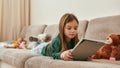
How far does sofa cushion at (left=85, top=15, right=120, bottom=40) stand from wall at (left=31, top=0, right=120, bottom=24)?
0.71 feet

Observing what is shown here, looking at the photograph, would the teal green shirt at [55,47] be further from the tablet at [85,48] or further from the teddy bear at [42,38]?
the teddy bear at [42,38]

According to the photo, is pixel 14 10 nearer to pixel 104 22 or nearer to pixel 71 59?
pixel 104 22

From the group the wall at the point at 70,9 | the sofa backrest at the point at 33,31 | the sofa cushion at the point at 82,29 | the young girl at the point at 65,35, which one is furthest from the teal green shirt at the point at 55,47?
the sofa backrest at the point at 33,31

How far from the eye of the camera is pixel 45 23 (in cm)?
328

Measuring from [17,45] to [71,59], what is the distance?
143 cm

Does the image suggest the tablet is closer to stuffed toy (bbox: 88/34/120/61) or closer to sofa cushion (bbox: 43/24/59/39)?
stuffed toy (bbox: 88/34/120/61)

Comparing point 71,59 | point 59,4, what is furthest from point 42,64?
point 59,4

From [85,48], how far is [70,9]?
1.46 meters

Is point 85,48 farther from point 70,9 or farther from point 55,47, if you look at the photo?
point 70,9

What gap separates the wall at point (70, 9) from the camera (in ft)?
7.11

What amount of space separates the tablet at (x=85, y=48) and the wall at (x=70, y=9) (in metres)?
0.85

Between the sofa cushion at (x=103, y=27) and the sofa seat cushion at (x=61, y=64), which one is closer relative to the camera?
the sofa seat cushion at (x=61, y=64)

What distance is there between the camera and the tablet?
125cm

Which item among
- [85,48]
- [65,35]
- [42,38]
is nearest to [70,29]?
[65,35]
